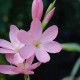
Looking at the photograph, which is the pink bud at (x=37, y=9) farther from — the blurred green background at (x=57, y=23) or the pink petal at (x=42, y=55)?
the blurred green background at (x=57, y=23)

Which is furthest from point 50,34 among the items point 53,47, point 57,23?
point 57,23

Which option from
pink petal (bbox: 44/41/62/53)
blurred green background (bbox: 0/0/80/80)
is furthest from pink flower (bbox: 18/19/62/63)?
blurred green background (bbox: 0/0/80/80)

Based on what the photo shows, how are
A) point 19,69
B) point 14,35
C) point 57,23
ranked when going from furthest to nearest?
point 57,23 < point 14,35 < point 19,69

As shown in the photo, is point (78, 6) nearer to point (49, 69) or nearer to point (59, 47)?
point (49, 69)

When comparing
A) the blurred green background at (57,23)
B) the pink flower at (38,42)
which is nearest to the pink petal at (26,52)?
the pink flower at (38,42)

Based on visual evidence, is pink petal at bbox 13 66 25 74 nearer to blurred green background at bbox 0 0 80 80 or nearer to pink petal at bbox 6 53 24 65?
pink petal at bbox 6 53 24 65

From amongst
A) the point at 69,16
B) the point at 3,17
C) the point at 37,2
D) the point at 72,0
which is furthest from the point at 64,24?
the point at 37,2

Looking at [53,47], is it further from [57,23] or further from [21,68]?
[57,23]
